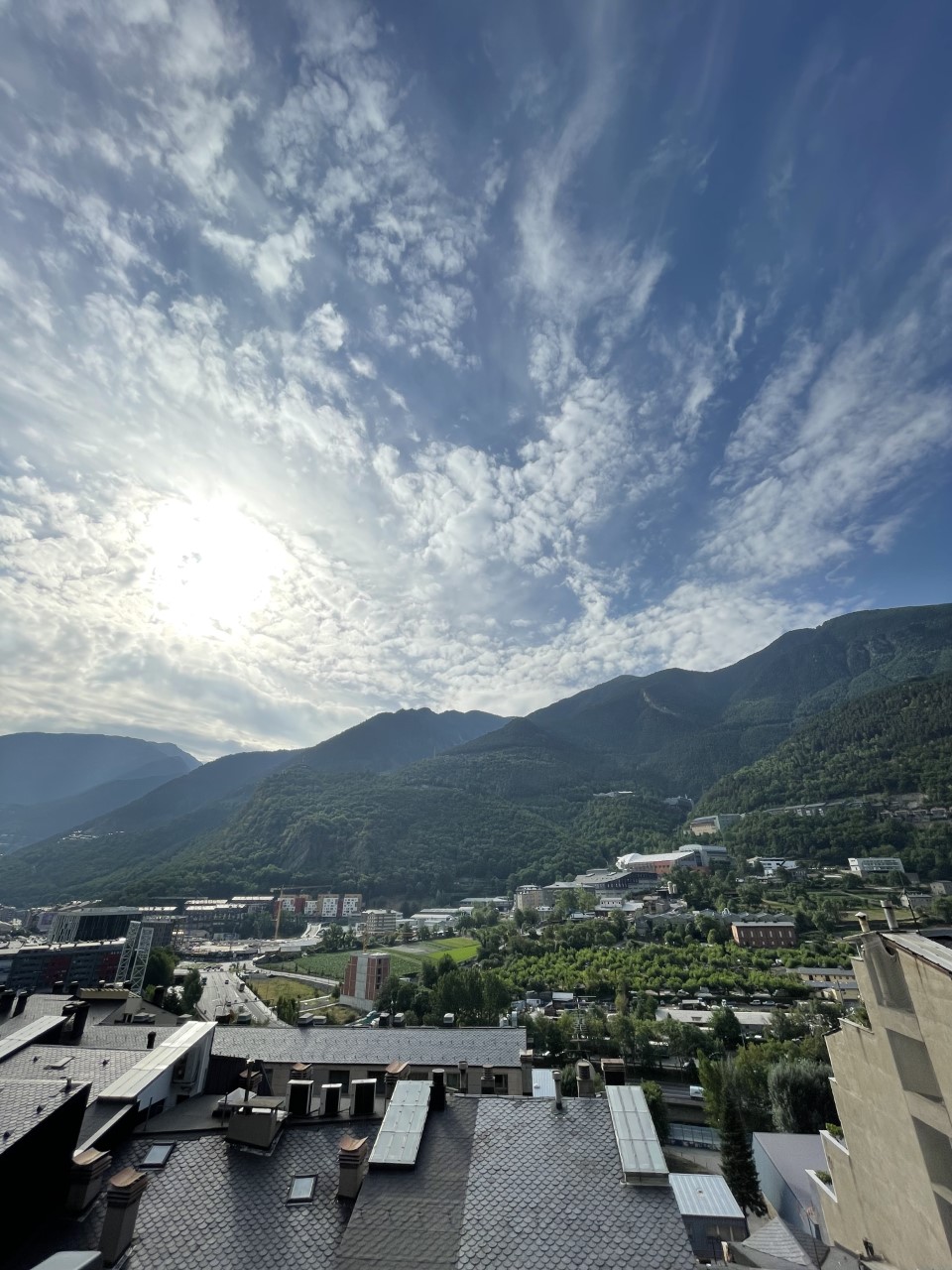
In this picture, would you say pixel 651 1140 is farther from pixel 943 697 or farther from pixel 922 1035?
pixel 943 697

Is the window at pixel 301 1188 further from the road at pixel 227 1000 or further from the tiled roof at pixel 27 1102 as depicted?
the road at pixel 227 1000

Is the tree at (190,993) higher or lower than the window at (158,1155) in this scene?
lower

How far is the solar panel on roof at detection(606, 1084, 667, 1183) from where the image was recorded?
445 inches

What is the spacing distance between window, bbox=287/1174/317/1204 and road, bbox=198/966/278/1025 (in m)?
47.3

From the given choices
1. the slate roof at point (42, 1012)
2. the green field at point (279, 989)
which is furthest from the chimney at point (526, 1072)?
the green field at point (279, 989)

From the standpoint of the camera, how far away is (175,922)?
163m

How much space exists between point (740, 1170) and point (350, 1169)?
30.0 meters

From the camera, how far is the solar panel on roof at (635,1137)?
1130 centimetres

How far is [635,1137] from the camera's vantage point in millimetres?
12266

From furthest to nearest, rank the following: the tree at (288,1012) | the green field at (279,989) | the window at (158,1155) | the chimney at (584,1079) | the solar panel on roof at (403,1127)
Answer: the green field at (279,989) < the tree at (288,1012) < the chimney at (584,1079) < the window at (158,1155) < the solar panel on roof at (403,1127)

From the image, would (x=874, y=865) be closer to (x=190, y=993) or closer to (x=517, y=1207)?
(x=190, y=993)

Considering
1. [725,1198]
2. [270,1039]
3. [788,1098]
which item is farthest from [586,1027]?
[270,1039]

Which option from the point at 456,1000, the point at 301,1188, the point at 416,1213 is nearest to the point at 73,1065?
the point at 301,1188

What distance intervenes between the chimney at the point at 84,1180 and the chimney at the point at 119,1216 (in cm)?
79
